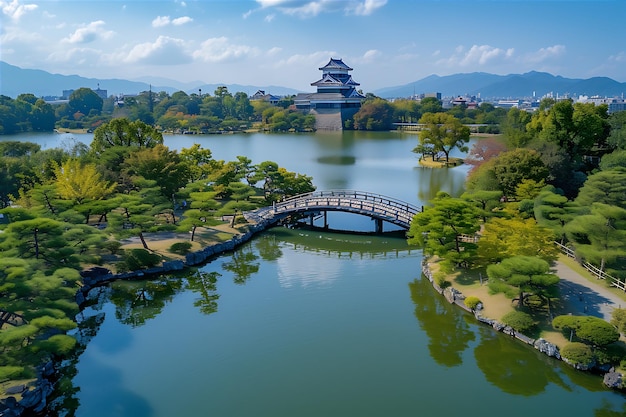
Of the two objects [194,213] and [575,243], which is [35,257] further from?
[575,243]

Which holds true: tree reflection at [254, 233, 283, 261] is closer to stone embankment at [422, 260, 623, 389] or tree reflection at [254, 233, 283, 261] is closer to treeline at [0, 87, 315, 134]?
stone embankment at [422, 260, 623, 389]

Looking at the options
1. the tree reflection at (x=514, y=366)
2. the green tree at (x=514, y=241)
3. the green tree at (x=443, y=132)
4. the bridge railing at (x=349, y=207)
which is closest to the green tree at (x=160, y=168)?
the bridge railing at (x=349, y=207)

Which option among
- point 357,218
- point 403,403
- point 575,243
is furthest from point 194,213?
point 575,243

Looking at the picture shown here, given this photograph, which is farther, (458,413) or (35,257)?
(35,257)

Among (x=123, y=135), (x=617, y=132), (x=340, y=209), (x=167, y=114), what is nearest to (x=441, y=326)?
(x=340, y=209)

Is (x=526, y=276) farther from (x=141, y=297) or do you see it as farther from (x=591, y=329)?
(x=141, y=297)

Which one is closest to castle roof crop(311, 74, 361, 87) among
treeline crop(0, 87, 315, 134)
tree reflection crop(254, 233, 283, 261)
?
treeline crop(0, 87, 315, 134)

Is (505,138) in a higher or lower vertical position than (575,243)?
higher

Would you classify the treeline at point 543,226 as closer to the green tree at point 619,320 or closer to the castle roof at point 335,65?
the green tree at point 619,320
